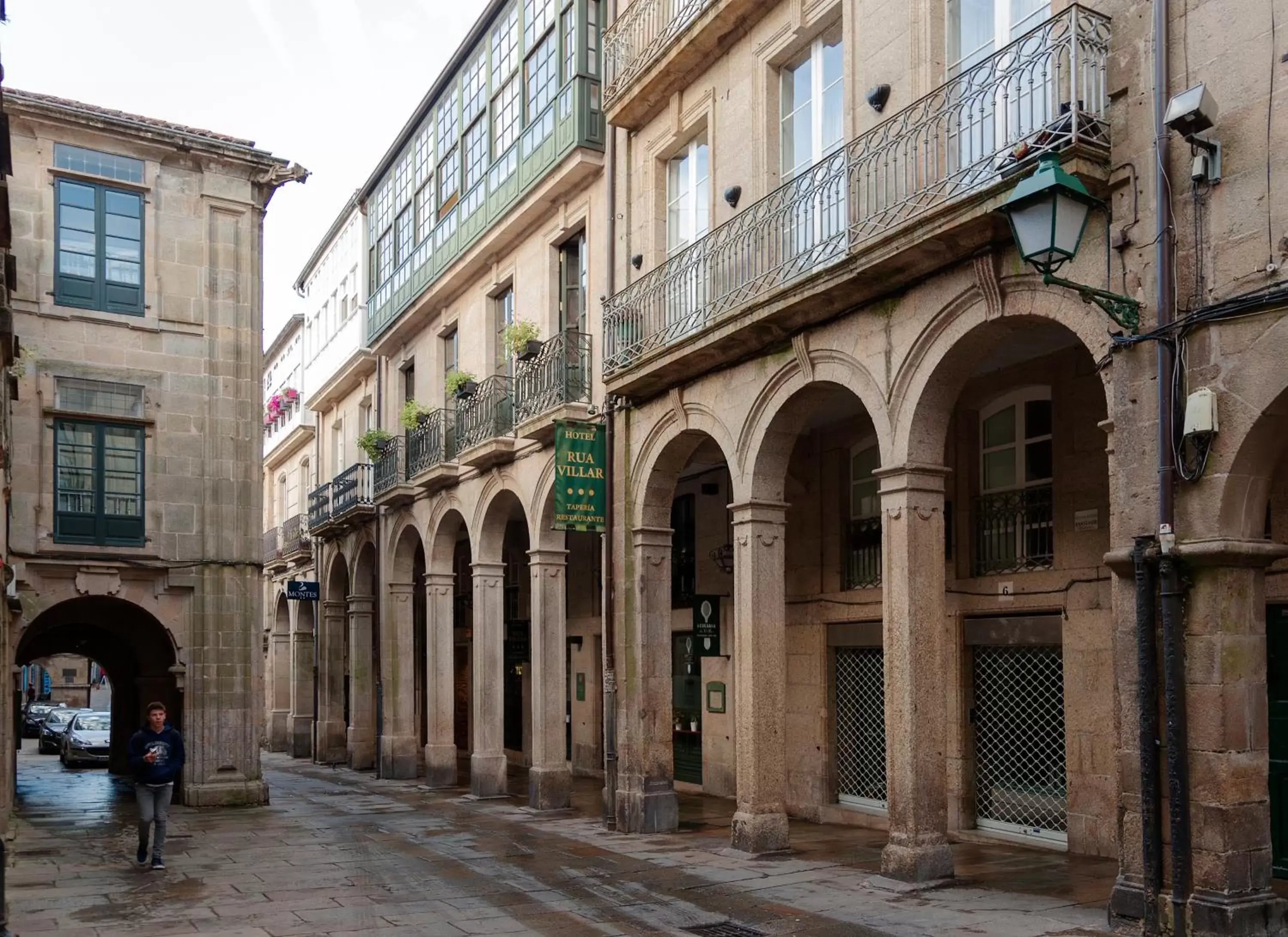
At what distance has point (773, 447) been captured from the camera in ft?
42.8

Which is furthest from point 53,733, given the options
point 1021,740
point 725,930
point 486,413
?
point 725,930

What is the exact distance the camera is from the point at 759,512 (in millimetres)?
13055

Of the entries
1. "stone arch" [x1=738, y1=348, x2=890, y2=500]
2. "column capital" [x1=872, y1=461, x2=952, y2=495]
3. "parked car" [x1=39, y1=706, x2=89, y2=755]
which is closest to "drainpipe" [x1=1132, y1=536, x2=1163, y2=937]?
"column capital" [x1=872, y1=461, x2=952, y2=495]

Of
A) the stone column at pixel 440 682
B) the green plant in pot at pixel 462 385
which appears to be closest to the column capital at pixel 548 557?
the green plant in pot at pixel 462 385

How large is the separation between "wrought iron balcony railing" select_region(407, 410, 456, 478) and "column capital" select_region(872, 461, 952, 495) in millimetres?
11295

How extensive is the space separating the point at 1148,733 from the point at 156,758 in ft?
31.3

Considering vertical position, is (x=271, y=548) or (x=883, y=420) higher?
(x=883, y=420)

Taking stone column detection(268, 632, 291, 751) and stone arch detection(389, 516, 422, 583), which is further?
stone column detection(268, 632, 291, 751)

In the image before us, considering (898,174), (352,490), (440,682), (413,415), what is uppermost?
(898,174)

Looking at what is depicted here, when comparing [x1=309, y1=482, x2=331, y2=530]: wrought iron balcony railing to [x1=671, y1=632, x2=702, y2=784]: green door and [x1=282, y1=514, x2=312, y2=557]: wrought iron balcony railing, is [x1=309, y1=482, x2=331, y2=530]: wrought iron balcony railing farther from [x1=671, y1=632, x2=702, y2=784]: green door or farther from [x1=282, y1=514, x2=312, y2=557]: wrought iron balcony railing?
[x1=671, y1=632, x2=702, y2=784]: green door

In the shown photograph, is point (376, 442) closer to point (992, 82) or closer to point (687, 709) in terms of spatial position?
point (687, 709)

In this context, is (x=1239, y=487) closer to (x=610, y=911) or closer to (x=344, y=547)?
(x=610, y=911)

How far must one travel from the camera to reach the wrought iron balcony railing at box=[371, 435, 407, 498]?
23.5 meters

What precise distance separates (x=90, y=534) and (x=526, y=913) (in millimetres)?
11342
